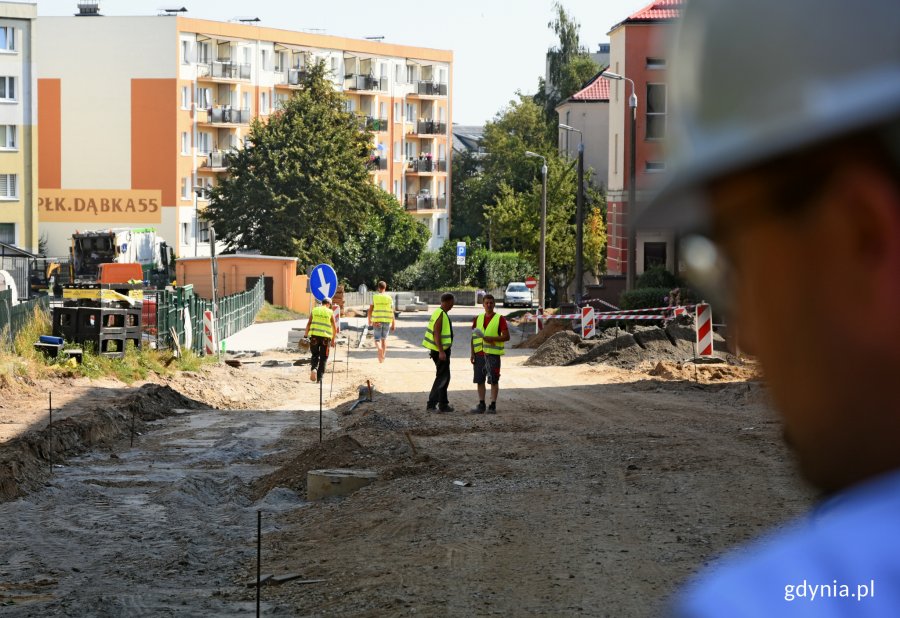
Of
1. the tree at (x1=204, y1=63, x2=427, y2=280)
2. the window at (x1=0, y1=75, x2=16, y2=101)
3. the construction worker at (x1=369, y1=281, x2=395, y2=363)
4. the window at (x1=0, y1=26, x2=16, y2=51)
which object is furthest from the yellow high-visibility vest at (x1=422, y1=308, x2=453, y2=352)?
the window at (x1=0, y1=26, x2=16, y2=51)

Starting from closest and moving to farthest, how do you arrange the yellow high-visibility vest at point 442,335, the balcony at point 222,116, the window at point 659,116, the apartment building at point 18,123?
the window at point 659,116
the yellow high-visibility vest at point 442,335
the apartment building at point 18,123
the balcony at point 222,116

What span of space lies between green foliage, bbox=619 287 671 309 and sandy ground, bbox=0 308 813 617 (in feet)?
54.7

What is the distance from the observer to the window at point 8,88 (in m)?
72.2

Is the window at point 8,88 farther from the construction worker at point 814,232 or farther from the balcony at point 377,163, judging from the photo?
the construction worker at point 814,232

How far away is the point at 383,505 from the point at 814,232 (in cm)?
1124

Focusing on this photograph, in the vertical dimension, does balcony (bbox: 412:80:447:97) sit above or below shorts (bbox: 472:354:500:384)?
above

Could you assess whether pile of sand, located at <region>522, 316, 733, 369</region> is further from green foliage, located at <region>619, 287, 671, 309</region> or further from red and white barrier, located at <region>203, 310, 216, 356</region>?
red and white barrier, located at <region>203, 310, 216, 356</region>

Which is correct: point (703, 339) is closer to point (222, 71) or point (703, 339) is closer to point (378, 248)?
point (378, 248)

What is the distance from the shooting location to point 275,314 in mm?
60125

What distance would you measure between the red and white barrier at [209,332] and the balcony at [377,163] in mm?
54045

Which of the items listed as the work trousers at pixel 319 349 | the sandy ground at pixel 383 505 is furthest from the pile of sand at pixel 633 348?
the sandy ground at pixel 383 505

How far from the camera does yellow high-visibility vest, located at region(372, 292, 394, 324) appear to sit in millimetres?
29906

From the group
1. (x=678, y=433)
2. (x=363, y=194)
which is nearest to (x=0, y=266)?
(x=363, y=194)

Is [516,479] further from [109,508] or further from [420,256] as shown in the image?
[420,256]
